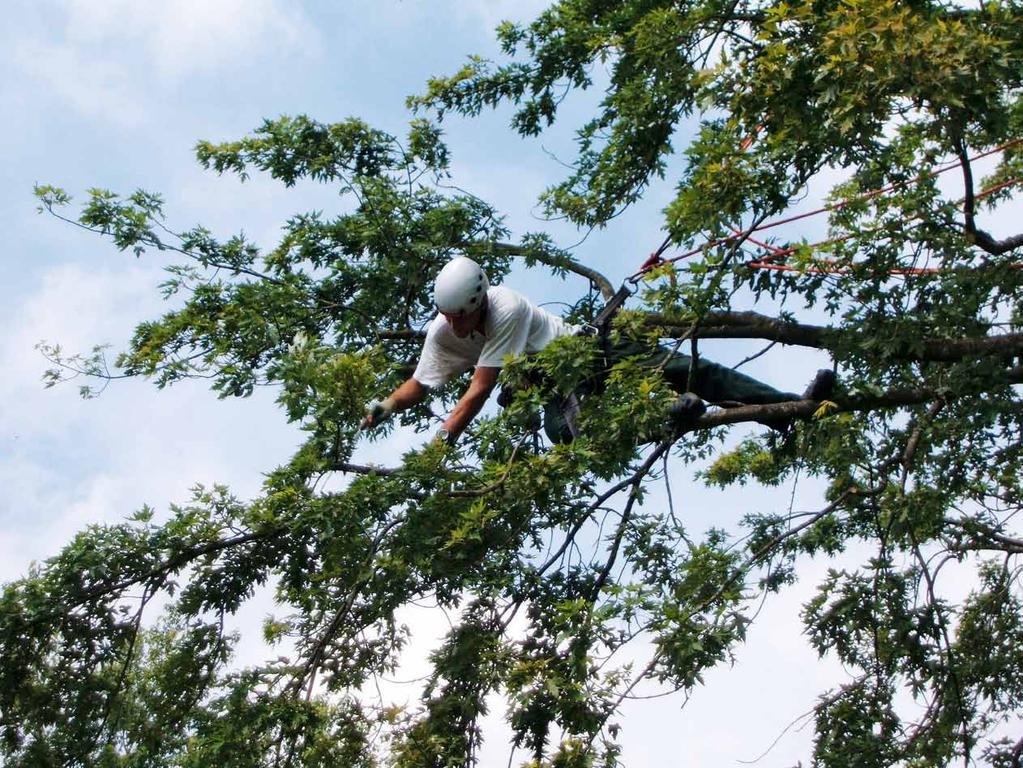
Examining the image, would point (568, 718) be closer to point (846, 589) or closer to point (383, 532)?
point (383, 532)

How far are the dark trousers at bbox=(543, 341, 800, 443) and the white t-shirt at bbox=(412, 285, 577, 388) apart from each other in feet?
0.90

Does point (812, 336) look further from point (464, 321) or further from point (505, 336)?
point (464, 321)

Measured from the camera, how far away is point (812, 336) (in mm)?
5594

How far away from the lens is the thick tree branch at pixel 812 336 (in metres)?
5.30

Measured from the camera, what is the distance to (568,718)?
4.70 metres

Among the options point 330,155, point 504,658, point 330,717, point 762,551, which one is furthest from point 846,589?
point 330,155

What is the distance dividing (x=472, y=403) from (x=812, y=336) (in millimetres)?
1497

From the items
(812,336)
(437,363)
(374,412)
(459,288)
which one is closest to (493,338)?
(459,288)

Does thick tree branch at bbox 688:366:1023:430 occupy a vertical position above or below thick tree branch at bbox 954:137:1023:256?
below

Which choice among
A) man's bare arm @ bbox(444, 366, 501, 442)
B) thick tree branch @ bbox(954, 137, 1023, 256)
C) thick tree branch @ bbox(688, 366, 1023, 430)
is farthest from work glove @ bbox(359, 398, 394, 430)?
thick tree branch @ bbox(954, 137, 1023, 256)

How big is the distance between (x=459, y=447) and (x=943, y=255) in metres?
2.12

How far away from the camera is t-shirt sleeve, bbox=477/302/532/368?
544cm

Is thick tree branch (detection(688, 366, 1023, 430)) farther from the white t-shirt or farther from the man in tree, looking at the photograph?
the white t-shirt

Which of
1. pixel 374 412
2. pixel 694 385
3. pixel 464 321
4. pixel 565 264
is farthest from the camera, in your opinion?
pixel 565 264
